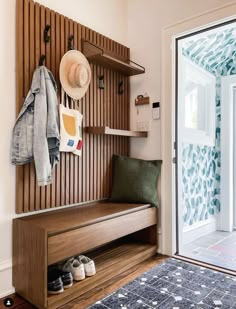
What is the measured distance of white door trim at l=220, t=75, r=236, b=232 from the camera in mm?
3381

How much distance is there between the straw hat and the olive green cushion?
81 cm

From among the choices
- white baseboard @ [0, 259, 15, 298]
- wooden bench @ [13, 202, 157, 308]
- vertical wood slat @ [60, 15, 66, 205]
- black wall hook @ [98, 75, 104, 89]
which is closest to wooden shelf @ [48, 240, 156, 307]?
wooden bench @ [13, 202, 157, 308]

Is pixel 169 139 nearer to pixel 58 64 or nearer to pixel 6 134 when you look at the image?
pixel 58 64

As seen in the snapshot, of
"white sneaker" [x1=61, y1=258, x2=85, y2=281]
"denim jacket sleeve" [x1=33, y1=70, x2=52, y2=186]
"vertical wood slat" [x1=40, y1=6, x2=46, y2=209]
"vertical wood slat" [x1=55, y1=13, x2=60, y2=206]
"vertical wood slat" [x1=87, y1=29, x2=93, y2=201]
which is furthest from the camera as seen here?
"vertical wood slat" [x1=87, y1=29, x2=93, y2=201]

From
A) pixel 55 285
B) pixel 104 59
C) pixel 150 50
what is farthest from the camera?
pixel 150 50

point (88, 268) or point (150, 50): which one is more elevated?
point (150, 50)

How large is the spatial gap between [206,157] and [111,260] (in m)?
1.91

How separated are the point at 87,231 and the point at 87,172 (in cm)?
65

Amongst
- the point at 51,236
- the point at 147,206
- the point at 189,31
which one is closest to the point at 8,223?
the point at 51,236

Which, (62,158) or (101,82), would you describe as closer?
(62,158)

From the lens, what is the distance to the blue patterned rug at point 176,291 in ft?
5.45

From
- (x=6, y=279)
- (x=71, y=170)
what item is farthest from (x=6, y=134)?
(x=6, y=279)

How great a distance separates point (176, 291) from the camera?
1.82 metres

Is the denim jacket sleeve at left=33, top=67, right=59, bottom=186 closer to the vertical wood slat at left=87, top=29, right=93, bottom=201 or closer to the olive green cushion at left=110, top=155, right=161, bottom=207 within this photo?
the vertical wood slat at left=87, top=29, right=93, bottom=201
